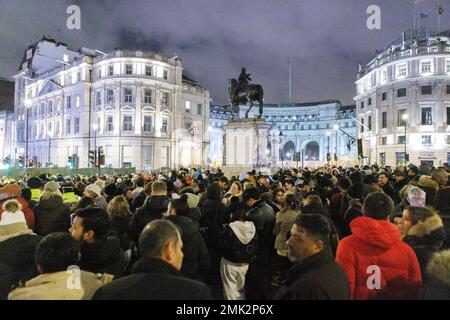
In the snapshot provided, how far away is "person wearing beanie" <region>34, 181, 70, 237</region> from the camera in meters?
5.93

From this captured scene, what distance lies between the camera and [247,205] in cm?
673

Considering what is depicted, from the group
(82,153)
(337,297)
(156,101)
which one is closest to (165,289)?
(337,297)

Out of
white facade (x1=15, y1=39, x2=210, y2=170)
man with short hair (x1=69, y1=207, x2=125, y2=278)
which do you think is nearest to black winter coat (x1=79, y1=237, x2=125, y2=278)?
man with short hair (x1=69, y1=207, x2=125, y2=278)

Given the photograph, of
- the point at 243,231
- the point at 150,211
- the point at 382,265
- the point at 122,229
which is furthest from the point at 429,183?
the point at 122,229

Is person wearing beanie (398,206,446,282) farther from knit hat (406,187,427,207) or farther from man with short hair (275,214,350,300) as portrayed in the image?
knit hat (406,187,427,207)

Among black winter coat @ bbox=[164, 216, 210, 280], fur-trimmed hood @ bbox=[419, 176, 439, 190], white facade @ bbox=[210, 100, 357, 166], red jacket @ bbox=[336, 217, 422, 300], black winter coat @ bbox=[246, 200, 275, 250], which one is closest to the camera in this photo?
red jacket @ bbox=[336, 217, 422, 300]

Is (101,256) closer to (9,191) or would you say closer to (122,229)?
(122,229)

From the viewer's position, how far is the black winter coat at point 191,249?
475cm

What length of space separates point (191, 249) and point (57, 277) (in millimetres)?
2293

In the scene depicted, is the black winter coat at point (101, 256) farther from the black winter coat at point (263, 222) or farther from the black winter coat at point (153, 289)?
the black winter coat at point (263, 222)

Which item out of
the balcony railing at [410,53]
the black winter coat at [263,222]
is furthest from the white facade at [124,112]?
the black winter coat at [263,222]

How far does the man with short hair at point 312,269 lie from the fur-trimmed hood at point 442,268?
24.8 inches

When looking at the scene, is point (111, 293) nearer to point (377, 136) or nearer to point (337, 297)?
point (337, 297)

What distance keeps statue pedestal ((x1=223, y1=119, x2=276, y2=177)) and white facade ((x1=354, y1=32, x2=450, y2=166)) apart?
1382 inches
